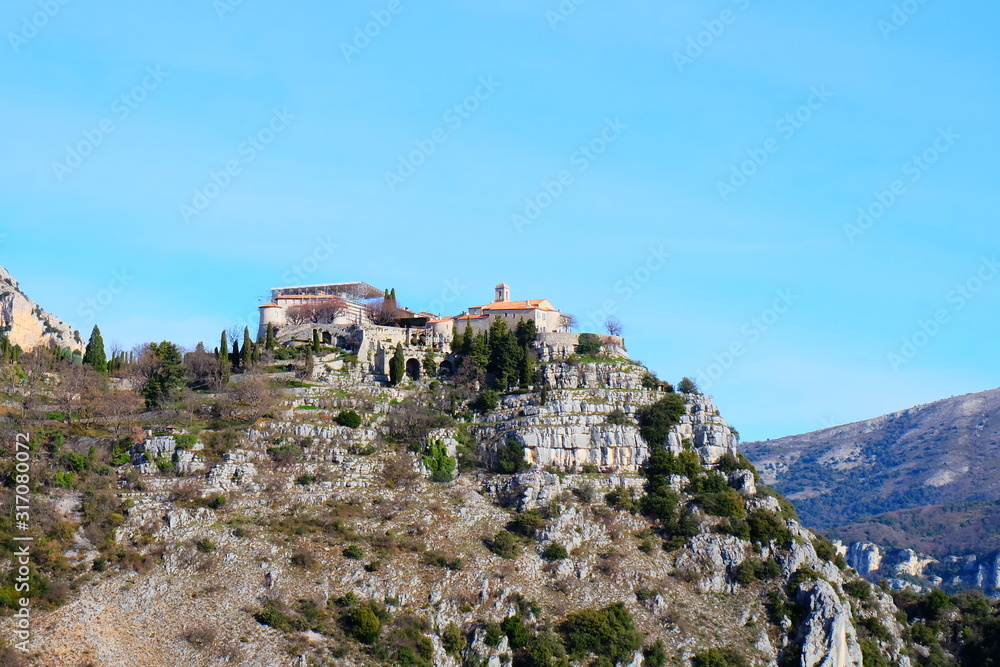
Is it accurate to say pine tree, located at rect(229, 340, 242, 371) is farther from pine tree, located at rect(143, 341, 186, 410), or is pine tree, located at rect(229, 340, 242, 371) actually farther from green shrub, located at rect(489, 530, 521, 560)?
green shrub, located at rect(489, 530, 521, 560)

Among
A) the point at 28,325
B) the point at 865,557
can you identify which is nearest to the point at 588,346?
the point at 28,325

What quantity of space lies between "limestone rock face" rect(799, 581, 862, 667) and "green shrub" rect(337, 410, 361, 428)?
3235 centimetres

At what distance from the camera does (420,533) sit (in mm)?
77188

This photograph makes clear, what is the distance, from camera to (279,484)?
79.6 m

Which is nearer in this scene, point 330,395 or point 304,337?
point 330,395

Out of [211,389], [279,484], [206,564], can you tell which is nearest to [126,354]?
[211,389]

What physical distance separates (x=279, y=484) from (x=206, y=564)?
9144mm

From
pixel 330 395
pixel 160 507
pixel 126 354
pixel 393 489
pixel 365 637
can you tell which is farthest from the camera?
pixel 126 354

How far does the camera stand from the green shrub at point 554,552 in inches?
3046

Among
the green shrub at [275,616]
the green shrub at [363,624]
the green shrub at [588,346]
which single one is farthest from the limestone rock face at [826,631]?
the green shrub at [275,616]

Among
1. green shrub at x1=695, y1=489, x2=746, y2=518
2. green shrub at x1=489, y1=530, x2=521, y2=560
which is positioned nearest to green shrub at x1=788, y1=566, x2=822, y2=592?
green shrub at x1=695, y1=489, x2=746, y2=518

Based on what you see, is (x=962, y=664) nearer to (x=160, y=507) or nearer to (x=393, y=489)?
(x=393, y=489)

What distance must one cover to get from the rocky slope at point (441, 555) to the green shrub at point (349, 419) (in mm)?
660

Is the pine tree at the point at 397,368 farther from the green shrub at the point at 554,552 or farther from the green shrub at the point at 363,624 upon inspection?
the green shrub at the point at 363,624
